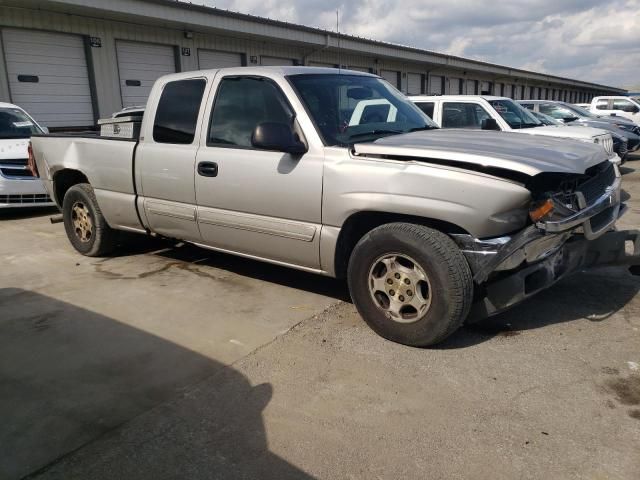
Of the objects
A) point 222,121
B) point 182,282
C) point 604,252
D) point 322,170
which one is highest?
point 222,121

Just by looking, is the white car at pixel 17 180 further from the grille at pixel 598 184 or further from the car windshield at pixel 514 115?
the grille at pixel 598 184

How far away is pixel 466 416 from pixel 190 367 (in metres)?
1.71

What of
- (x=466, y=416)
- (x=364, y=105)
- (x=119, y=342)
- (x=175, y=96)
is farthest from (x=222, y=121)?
(x=466, y=416)

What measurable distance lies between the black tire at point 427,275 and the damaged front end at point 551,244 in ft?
0.43

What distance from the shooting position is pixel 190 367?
341 cm

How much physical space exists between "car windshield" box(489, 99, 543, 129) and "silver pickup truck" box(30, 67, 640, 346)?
5.17 metres

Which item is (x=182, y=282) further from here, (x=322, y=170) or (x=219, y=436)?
(x=219, y=436)

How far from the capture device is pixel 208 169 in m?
4.43

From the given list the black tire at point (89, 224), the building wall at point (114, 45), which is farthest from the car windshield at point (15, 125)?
the black tire at point (89, 224)

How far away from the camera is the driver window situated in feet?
13.6

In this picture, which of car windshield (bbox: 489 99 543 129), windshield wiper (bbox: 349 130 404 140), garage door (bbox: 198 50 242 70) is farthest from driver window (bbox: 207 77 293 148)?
garage door (bbox: 198 50 242 70)

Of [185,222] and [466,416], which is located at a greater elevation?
[185,222]

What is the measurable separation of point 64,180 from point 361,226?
4.06 meters

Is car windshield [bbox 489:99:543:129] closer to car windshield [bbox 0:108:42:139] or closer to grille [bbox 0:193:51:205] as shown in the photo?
grille [bbox 0:193:51:205]
